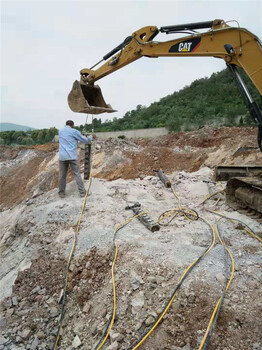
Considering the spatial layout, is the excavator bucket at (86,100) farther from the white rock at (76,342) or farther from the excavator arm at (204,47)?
the white rock at (76,342)

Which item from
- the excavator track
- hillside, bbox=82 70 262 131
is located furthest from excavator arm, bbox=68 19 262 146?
hillside, bbox=82 70 262 131

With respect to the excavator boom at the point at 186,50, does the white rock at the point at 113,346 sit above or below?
below

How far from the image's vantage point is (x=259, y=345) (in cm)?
232

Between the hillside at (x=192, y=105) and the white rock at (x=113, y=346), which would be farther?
the hillside at (x=192, y=105)

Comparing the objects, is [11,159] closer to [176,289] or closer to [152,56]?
[152,56]

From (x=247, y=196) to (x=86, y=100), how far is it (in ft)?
12.1

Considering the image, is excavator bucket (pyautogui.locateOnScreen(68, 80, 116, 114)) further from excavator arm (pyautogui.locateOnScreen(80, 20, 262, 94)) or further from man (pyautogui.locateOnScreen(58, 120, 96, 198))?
excavator arm (pyautogui.locateOnScreen(80, 20, 262, 94))

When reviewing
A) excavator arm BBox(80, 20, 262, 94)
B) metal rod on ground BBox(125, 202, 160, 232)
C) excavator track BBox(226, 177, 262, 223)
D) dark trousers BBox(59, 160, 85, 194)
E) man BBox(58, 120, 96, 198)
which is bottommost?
metal rod on ground BBox(125, 202, 160, 232)

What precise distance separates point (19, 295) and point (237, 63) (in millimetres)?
4597

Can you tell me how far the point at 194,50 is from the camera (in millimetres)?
4242

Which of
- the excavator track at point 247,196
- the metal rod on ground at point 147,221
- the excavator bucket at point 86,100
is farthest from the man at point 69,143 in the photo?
the excavator track at point 247,196

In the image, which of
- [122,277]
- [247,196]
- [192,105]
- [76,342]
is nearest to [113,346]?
[76,342]

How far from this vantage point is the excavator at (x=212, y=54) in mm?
3801

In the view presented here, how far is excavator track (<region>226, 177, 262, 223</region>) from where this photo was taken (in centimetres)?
397
